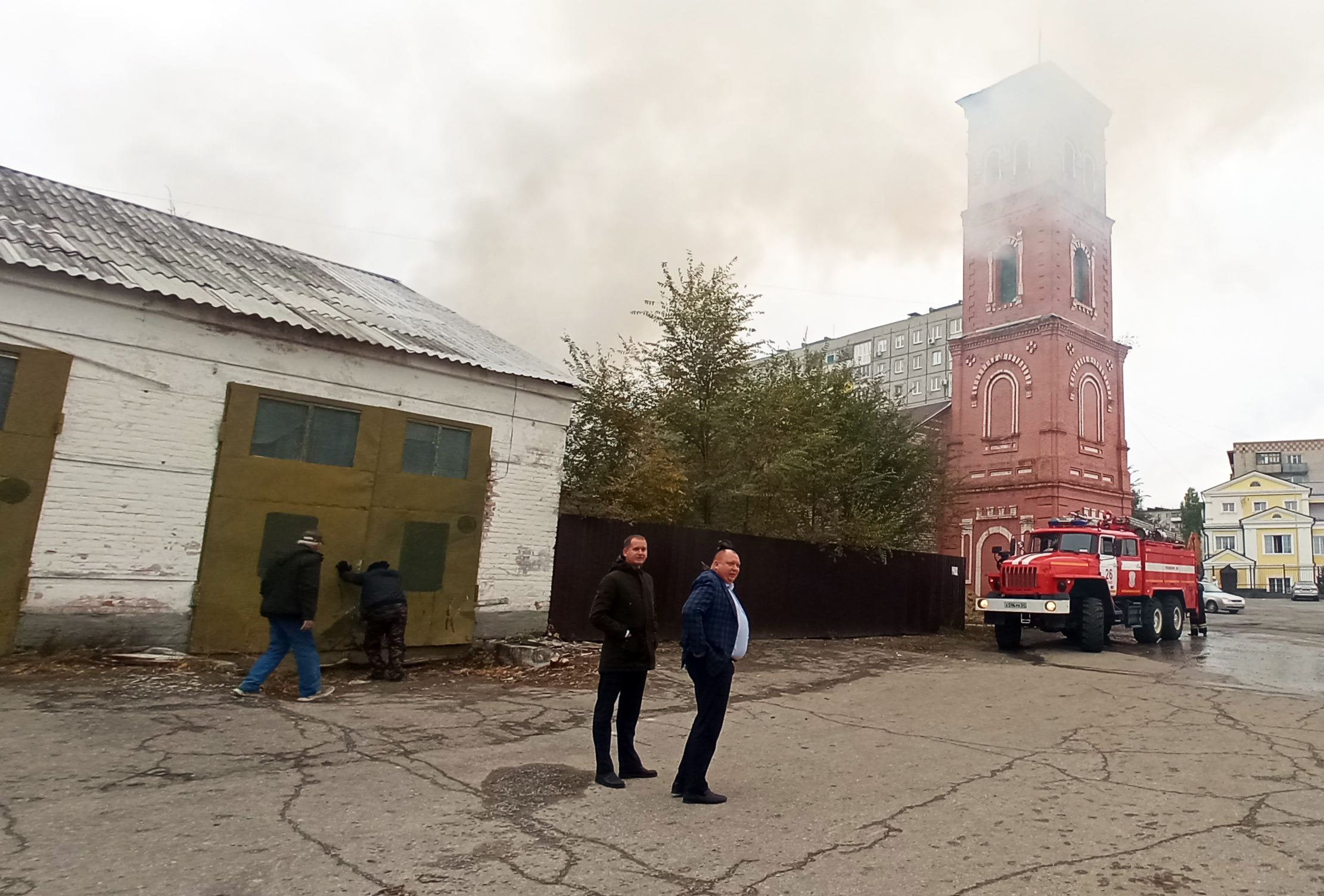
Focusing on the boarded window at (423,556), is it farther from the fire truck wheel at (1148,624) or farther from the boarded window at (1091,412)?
the boarded window at (1091,412)

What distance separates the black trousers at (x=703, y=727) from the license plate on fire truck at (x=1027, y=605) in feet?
39.8

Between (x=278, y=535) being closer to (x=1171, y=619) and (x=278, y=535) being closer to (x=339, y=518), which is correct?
(x=339, y=518)

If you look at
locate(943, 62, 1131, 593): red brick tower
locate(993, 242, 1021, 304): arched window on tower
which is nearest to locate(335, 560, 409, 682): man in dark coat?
locate(943, 62, 1131, 593): red brick tower

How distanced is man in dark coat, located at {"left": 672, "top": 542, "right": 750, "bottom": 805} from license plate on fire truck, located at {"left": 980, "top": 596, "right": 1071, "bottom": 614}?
12.1 metres

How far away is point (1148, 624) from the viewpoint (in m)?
16.8

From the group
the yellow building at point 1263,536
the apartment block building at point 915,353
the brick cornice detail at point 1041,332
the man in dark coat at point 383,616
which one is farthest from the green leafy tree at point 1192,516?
the man in dark coat at point 383,616

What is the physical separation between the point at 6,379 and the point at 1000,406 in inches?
1256

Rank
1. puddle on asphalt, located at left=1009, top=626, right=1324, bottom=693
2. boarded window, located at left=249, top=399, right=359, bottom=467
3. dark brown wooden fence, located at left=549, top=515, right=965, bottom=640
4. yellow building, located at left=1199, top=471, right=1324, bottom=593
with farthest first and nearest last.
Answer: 1. yellow building, located at left=1199, top=471, right=1324, bottom=593
2. dark brown wooden fence, located at left=549, top=515, right=965, bottom=640
3. puddle on asphalt, located at left=1009, top=626, right=1324, bottom=693
4. boarded window, located at left=249, top=399, right=359, bottom=467

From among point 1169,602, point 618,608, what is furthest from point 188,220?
point 1169,602

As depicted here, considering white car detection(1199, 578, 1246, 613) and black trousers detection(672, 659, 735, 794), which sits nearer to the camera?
black trousers detection(672, 659, 735, 794)

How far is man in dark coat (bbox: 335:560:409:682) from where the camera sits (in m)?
8.88

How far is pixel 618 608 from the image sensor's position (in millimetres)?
5137

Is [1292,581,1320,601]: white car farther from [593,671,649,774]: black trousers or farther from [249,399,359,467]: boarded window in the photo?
[593,671,649,774]: black trousers

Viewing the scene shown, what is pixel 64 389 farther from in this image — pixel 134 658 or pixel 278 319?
pixel 134 658
